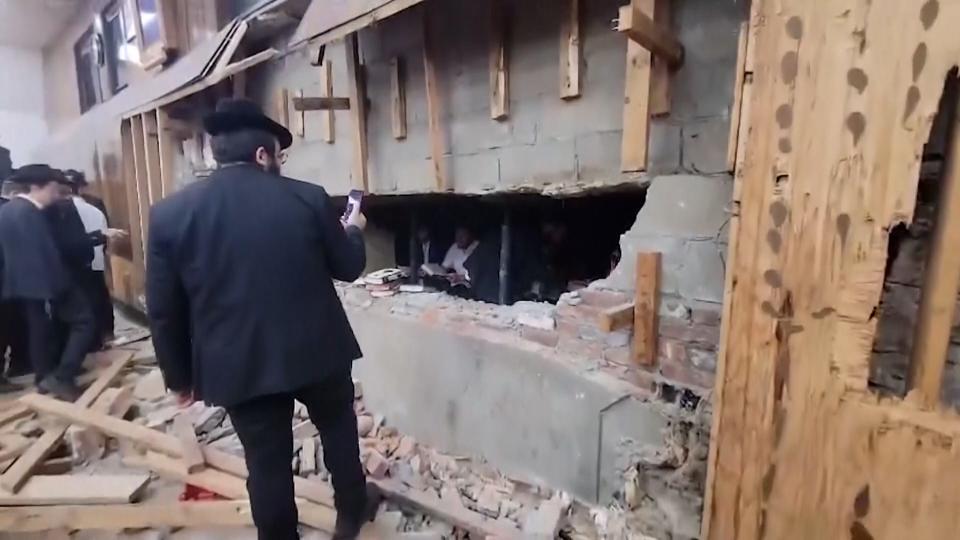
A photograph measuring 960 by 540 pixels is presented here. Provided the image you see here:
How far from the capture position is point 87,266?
388 cm

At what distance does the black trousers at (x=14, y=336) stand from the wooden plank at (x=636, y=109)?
394cm

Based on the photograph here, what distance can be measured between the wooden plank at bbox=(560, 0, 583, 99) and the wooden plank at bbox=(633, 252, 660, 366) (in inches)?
24.5

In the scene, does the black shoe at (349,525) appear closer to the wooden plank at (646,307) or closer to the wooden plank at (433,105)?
the wooden plank at (646,307)

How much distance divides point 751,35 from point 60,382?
403 cm

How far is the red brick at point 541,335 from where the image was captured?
2.13 meters

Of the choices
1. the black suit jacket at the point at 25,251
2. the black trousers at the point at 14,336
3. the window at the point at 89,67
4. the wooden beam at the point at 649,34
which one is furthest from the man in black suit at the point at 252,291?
the window at the point at 89,67

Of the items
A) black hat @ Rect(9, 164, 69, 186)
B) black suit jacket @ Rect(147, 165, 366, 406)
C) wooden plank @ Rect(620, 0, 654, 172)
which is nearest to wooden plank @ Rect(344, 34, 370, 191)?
black suit jacket @ Rect(147, 165, 366, 406)

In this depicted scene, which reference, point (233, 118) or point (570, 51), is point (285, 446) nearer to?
point (233, 118)

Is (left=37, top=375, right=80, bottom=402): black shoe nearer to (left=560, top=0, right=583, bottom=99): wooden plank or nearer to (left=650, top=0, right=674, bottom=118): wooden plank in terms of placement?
(left=560, top=0, right=583, bottom=99): wooden plank

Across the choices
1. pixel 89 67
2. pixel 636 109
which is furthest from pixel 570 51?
pixel 89 67

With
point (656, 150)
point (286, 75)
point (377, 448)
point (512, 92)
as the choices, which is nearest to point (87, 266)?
point (286, 75)

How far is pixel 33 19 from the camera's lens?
7168mm

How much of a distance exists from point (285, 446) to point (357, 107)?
174 cm

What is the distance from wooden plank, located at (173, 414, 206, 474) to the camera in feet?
8.04
